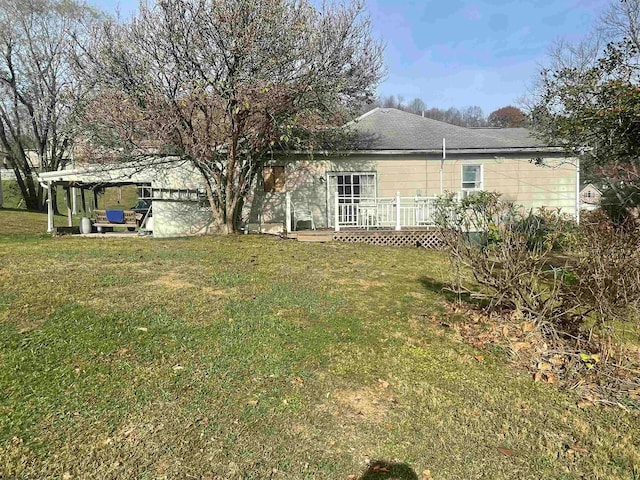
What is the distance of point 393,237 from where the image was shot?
11664mm

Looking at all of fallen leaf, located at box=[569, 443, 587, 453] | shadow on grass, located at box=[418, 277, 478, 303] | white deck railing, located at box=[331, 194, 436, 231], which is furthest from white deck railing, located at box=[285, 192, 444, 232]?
fallen leaf, located at box=[569, 443, 587, 453]

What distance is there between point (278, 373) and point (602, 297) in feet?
10.2

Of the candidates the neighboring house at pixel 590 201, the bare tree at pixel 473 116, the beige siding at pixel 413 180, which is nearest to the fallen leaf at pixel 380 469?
the beige siding at pixel 413 180

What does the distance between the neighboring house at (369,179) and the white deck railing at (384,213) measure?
0.68ft

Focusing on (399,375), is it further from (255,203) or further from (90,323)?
(255,203)

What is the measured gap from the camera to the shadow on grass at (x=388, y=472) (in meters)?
2.42

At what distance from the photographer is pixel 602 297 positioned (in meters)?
3.83

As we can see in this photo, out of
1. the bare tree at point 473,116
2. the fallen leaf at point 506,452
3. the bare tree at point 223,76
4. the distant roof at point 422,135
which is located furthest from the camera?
the bare tree at point 473,116

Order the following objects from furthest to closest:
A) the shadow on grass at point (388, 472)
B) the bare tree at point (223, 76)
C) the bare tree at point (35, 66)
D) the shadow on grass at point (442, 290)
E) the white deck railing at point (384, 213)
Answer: the bare tree at point (35, 66) < the white deck railing at point (384, 213) < the bare tree at point (223, 76) < the shadow on grass at point (442, 290) < the shadow on grass at point (388, 472)

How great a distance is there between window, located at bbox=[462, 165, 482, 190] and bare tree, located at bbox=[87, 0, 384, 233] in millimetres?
4935

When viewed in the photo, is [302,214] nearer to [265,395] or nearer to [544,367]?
[544,367]

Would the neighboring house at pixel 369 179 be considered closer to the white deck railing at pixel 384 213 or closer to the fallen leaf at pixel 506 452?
the white deck railing at pixel 384 213

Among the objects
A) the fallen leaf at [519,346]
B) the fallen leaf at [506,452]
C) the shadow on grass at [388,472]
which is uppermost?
the fallen leaf at [519,346]

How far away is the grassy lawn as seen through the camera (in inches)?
99.1
